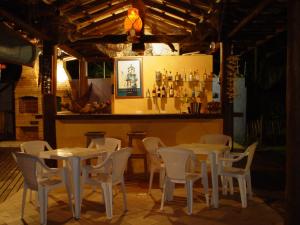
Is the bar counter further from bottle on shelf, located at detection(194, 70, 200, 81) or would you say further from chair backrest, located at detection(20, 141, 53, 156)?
bottle on shelf, located at detection(194, 70, 200, 81)

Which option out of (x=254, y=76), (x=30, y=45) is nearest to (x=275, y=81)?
(x=254, y=76)

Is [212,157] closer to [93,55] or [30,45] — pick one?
[30,45]

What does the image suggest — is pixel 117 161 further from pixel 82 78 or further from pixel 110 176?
pixel 82 78

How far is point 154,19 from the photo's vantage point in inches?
340

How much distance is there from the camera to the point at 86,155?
197 inches

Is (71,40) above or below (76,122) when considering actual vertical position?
above

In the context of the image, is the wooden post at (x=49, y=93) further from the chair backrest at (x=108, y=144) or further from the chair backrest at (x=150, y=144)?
the chair backrest at (x=150, y=144)

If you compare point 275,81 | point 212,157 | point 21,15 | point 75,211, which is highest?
point 21,15

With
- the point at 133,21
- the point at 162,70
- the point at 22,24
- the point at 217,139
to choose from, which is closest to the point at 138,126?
the point at 217,139

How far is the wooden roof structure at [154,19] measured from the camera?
18.5ft

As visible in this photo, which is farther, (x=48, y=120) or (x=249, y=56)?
(x=249, y=56)

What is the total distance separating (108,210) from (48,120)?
3203mm

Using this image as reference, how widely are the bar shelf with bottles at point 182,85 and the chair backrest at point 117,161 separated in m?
3.94

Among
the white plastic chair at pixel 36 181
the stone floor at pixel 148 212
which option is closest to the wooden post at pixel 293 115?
the stone floor at pixel 148 212
